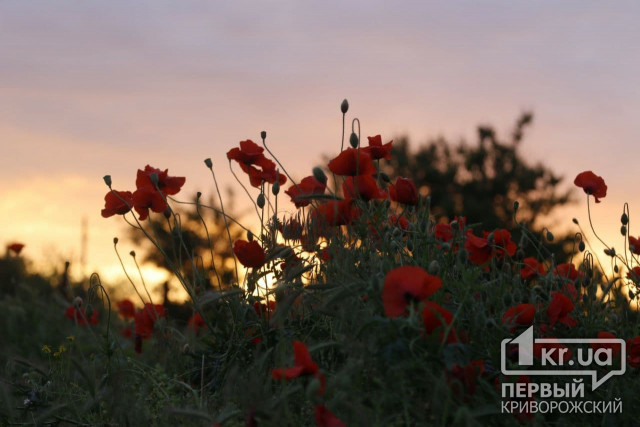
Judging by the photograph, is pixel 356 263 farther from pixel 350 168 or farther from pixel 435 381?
pixel 435 381

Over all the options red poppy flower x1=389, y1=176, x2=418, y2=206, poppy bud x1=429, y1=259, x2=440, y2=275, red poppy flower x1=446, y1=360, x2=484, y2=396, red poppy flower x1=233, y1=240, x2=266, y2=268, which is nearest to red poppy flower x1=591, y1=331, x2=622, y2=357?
red poppy flower x1=446, y1=360, x2=484, y2=396


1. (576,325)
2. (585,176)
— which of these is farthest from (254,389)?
(585,176)

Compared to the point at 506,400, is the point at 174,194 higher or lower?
higher

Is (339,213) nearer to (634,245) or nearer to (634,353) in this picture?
(634,353)

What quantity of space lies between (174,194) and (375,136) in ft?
3.78

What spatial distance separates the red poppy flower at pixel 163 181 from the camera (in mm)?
3855

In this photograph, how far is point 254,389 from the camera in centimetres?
242

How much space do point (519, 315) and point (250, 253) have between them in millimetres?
1195

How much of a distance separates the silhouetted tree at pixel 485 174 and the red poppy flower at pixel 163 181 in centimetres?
1646

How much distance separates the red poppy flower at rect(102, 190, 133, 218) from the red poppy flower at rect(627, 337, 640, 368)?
8.36 feet

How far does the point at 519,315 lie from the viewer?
107 inches

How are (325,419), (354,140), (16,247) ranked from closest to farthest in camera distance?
(325,419), (354,140), (16,247)

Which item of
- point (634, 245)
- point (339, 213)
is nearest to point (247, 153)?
point (339, 213)

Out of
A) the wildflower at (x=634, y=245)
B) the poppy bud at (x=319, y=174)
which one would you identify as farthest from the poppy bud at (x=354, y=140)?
the wildflower at (x=634, y=245)
